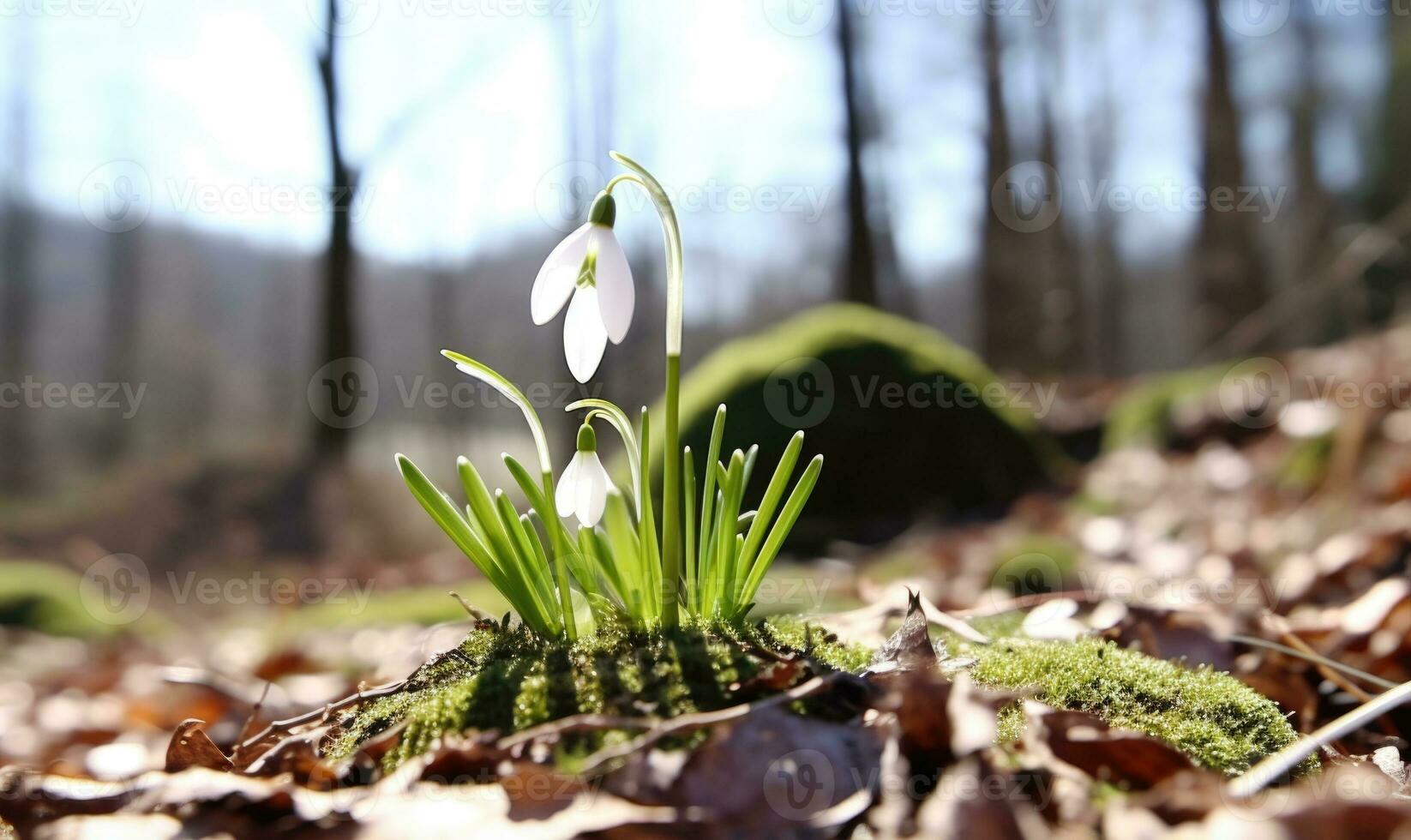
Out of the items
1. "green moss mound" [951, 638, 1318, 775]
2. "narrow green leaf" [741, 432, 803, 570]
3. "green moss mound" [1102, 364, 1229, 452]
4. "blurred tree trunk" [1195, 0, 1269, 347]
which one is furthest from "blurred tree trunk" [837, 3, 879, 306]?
"narrow green leaf" [741, 432, 803, 570]

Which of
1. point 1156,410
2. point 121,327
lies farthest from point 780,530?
point 121,327

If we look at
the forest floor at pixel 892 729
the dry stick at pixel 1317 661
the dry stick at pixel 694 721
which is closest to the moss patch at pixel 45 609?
the forest floor at pixel 892 729

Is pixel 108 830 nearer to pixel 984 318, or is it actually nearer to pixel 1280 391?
pixel 1280 391

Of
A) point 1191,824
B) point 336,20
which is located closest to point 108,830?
point 1191,824

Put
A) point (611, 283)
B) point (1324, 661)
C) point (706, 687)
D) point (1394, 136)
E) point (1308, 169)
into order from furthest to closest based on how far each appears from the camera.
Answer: point (1308, 169)
point (1394, 136)
point (1324, 661)
point (611, 283)
point (706, 687)

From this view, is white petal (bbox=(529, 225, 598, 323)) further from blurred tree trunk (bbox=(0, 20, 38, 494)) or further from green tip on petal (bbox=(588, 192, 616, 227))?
blurred tree trunk (bbox=(0, 20, 38, 494))

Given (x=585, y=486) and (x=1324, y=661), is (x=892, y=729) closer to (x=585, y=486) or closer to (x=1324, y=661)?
(x=585, y=486)
